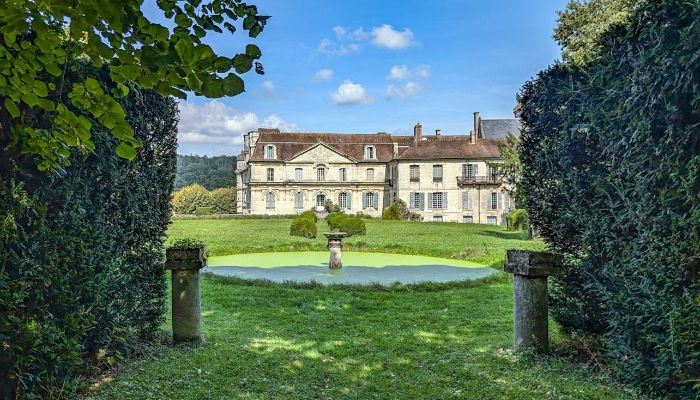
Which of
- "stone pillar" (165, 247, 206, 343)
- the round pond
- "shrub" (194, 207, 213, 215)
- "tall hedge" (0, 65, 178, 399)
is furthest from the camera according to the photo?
"shrub" (194, 207, 213, 215)

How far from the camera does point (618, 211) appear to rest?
3436 millimetres

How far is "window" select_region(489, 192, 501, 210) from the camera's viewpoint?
38062 millimetres

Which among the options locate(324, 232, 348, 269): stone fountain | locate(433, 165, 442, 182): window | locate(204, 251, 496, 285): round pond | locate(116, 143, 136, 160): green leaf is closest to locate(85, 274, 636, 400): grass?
locate(116, 143, 136, 160): green leaf

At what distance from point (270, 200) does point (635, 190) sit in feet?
129

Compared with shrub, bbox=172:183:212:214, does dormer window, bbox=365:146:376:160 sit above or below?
above

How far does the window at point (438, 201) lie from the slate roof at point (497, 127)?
6.96 metres

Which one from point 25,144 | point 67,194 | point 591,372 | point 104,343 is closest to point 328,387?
point 104,343

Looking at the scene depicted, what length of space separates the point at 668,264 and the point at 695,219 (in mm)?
391

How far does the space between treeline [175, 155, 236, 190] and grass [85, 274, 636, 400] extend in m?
62.5

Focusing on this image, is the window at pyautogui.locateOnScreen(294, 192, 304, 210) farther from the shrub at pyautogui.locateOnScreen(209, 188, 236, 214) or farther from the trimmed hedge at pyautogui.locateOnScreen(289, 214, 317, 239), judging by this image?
the trimmed hedge at pyautogui.locateOnScreen(289, 214, 317, 239)

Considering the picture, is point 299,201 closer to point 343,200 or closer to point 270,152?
point 343,200

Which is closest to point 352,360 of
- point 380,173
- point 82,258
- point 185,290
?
point 185,290

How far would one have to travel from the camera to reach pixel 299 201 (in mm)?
41500

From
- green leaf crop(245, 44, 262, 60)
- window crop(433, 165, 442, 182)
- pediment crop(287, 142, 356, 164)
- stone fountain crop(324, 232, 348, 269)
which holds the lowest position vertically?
stone fountain crop(324, 232, 348, 269)
